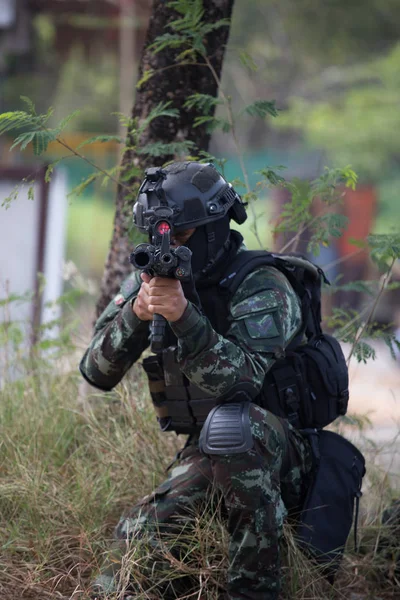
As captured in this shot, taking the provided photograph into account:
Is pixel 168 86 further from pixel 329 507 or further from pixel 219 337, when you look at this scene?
pixel 329 507

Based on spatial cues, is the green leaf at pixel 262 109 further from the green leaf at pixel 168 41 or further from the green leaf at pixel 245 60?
the green leaf at pixel 168 41

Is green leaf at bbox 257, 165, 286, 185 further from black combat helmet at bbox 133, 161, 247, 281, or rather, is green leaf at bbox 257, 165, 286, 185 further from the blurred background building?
the blurred background building

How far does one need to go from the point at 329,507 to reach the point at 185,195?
1.19m

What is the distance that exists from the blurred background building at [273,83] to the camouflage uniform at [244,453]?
8491 millimetres

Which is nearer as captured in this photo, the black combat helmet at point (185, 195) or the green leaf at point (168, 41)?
the black combat helmet at point (185, 195)

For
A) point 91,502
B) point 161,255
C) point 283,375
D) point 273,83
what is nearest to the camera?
point 161,255

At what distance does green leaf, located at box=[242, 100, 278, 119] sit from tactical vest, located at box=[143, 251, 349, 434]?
737 millimetres

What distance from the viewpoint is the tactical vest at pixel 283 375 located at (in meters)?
3.00

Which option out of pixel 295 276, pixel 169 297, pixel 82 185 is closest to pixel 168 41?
pixel 82 185

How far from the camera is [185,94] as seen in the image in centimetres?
394

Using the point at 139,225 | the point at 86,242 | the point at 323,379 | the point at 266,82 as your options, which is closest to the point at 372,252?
the point at 323,379

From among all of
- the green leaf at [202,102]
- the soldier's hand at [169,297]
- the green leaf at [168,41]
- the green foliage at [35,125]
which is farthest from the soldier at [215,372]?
the green leaf at [168,41]

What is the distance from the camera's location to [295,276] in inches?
124

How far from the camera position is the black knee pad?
273cm
